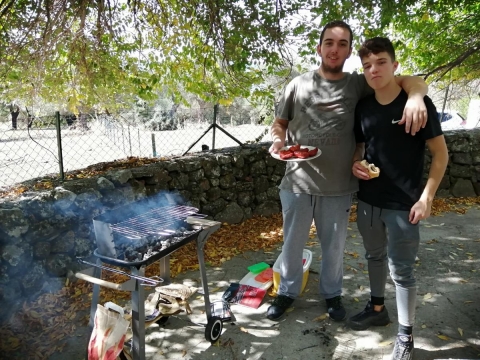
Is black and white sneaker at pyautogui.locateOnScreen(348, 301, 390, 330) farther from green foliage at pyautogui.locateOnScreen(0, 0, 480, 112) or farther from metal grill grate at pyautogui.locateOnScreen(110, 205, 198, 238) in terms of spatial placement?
green foliage at pyautogui.locateOnScreen(0, 0, 480, 112)

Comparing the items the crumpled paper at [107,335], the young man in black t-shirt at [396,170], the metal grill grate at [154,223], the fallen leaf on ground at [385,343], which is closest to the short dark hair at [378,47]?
the young man in black t-shirt at [396,170]

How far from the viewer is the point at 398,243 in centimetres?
208

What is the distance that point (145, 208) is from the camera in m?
2.55

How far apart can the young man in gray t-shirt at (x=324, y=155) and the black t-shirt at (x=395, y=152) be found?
0.73 ft

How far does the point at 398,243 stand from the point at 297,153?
0.81 m

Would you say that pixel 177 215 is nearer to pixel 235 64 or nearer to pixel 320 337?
pixel 320 337

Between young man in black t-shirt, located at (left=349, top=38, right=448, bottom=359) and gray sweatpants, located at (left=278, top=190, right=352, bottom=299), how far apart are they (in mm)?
277

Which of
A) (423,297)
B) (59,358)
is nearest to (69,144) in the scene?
(59,358)

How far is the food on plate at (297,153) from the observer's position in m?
2.29

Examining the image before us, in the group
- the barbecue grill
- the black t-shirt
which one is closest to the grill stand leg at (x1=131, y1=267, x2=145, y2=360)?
the barbecue grill

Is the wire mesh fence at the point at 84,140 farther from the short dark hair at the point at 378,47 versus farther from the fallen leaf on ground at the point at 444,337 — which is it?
the fallen leaf on ground at the point at 444,337

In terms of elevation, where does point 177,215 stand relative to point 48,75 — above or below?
below

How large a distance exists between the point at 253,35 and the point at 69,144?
2902mm

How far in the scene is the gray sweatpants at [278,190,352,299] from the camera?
99.1 inches
